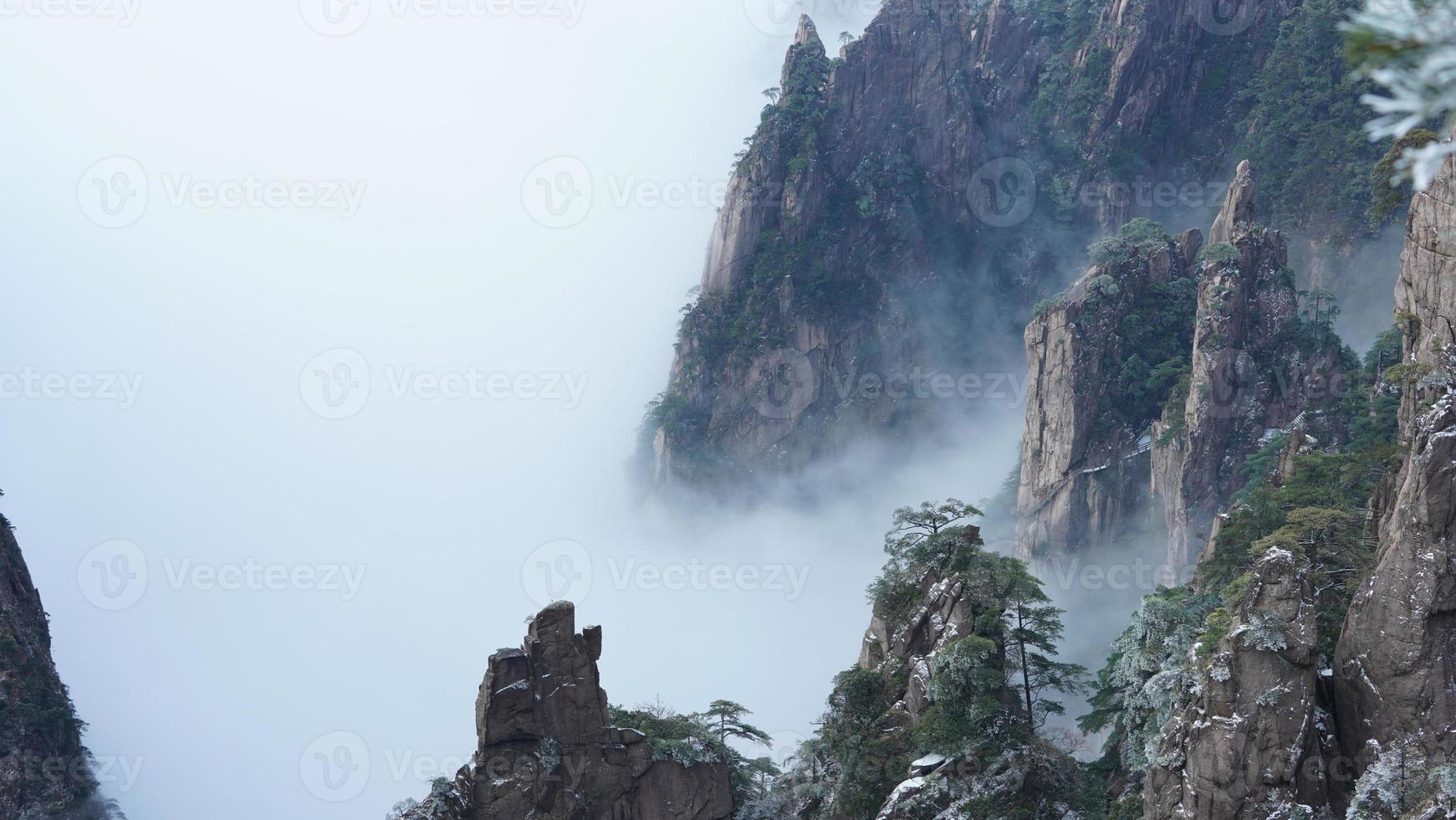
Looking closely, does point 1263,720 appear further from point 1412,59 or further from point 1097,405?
point 1097,405

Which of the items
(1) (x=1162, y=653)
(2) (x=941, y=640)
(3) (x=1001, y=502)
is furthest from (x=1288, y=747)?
(3) (x=1001, y=502)

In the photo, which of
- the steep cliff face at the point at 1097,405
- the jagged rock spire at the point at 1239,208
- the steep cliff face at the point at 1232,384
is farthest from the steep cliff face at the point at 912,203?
the steep cliff face at the point at 1232,384

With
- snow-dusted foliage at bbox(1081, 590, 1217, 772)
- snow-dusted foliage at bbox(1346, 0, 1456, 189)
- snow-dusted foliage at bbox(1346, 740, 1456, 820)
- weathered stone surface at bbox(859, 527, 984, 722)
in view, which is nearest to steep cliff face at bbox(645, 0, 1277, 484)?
weathered stone surface at bbox(859, 527, 984, 722)

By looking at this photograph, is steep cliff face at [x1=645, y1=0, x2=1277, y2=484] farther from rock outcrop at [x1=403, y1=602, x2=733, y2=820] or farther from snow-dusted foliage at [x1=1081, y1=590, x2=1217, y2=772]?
snow-dusted foliage at [x1=1081, y1=590, x2=1217, y2=772]

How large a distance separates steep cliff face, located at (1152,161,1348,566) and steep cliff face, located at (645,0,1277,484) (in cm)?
4055

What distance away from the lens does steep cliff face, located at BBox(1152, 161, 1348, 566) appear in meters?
79.6

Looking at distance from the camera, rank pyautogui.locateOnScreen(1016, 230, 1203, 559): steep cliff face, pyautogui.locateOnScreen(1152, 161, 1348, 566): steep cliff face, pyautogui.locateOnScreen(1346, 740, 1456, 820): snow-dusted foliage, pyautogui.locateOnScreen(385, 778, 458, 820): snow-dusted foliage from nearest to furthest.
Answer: pyautogui.locateOnScreen(1346, 740, 1456, 820): snow-dusted foliage < pyautogui.locateOnScreen(385, 778, 458, 820): snow-dusted foliage < pyautogui.locateOnScreen(1152, 161, 1348, 566): steep cliff face < pyautogui.locateOnScreen(1016, 230, 1203, 559): steep cliff face

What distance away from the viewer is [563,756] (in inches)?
2078

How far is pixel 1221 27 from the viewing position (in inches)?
4744

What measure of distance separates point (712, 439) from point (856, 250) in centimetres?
2007

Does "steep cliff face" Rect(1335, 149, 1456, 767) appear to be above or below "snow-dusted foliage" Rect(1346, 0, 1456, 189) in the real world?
below

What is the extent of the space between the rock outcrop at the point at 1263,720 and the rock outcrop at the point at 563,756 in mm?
21189

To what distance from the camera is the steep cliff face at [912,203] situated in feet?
395

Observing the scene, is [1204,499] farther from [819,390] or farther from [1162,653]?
[819,390]
